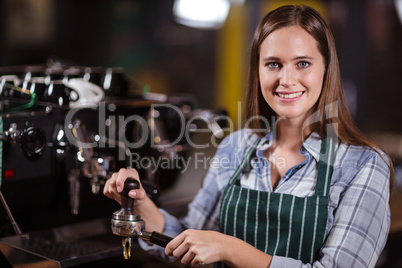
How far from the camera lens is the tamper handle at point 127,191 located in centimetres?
121

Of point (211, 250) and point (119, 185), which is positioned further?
point (119, 185)

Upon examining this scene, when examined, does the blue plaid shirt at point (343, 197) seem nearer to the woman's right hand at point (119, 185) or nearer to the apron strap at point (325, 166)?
the apron strap at point (325, 166)

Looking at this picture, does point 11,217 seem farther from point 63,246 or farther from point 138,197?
point 138,197

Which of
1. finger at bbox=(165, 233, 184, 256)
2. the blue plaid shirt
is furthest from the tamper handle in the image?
the blue plaid shirt

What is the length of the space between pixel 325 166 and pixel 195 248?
427 millimetres

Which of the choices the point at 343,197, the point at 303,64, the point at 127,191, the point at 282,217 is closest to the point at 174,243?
the point at 127,191

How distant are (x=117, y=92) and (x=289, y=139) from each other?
2.81 feet

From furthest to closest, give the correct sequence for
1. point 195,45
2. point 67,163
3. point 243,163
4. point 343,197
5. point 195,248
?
point 195,45 → point 67,163 → point 243,163 → point 343,197 → point 195,248

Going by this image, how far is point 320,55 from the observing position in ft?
4.23

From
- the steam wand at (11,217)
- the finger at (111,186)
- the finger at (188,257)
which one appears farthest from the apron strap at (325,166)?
the steam wand at (11,217)

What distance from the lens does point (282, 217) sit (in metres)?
1.33

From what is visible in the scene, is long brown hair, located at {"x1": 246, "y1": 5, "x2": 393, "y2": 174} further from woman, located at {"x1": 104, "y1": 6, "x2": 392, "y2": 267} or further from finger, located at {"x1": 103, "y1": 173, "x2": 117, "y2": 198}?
finger, located at {"x1": 103, "y1": 173, "x2": 117, "y2": 198}

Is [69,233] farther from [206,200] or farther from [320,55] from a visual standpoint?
[320,55]

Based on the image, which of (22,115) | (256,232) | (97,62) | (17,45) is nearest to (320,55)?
(256,232)
